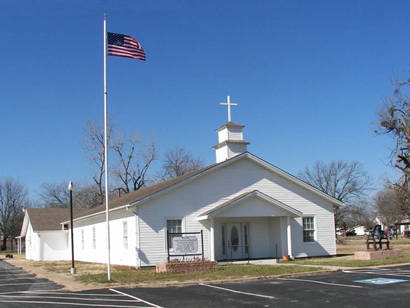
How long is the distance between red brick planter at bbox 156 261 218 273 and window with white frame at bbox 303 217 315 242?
27.7 ft

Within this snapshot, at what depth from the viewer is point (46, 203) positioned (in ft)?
287

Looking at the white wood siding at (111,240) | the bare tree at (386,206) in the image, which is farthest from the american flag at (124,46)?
the bare tree at (386,206)

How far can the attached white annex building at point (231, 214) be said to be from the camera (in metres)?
24.7

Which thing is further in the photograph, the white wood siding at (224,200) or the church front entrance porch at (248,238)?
the church front entrance porch at (248,238)

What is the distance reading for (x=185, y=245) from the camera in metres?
23.0

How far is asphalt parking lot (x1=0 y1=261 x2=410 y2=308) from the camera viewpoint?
1212 centimetres

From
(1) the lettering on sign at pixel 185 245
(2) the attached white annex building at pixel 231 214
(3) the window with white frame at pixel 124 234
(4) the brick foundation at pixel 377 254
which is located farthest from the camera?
(3) the window with white frame at pixel 124 234

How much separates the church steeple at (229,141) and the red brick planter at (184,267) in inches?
342

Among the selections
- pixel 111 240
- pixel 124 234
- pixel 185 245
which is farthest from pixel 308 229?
pixel 111 240

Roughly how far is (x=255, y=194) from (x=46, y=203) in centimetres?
6879

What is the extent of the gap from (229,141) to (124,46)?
34.6 feet

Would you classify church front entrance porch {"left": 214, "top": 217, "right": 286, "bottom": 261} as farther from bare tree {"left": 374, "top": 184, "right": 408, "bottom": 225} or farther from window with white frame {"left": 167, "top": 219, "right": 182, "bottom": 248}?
bare tree {"left": 374, "top": 184, "right": 408, "bottom": 225}

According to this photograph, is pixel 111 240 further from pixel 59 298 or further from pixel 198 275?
pixel 59 298

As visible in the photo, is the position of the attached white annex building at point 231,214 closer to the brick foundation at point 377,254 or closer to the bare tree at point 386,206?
the brick foundation at point 377,254
